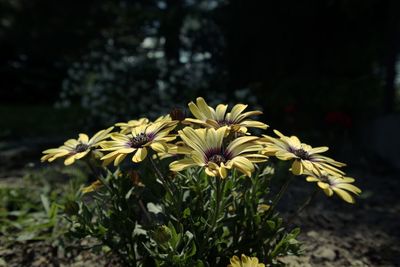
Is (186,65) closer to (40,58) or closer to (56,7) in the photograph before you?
(56,7)

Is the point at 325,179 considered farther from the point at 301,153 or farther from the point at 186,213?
the point at 186,213

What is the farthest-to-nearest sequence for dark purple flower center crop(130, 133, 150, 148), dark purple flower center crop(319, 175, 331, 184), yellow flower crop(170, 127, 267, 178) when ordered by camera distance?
dark purple flower center crop(319, 175, 331, 184) < dark purple flower center crop(130, 133, 150, 148) < yellow flower crop(170, 127, 267, 178)

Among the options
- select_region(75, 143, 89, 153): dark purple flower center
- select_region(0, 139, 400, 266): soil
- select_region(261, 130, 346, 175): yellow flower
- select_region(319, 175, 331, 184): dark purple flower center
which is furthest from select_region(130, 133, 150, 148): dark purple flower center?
select_region(0, 139, 400, 266): soil

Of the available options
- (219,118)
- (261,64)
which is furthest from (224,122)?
(261,64)

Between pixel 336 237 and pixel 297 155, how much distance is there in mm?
1245

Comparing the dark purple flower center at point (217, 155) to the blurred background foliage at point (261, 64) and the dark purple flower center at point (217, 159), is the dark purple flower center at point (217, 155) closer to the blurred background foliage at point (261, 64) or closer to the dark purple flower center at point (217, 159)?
the dark purple flower center at point (217, 159)

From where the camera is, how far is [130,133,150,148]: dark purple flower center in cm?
122

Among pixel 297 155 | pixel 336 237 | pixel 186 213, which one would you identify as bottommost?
pixel 336 237

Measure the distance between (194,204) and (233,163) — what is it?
44 cm

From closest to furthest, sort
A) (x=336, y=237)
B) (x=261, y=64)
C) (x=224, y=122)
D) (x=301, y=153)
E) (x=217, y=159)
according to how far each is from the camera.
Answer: (x=217, y=159) < (x=301, y=153) < (x=224, y=122) < (x=336, y=237) < (x=261, y=64)

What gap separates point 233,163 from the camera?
1.07 metres

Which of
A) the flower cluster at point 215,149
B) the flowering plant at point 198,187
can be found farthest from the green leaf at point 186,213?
the flower cluster at point 215,149

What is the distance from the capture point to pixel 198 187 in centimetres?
140

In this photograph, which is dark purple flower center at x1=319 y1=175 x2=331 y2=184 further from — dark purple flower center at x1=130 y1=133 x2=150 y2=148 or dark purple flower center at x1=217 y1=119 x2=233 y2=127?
dark purple flower center at x1=130 y1=133 x2=150 y2=148
